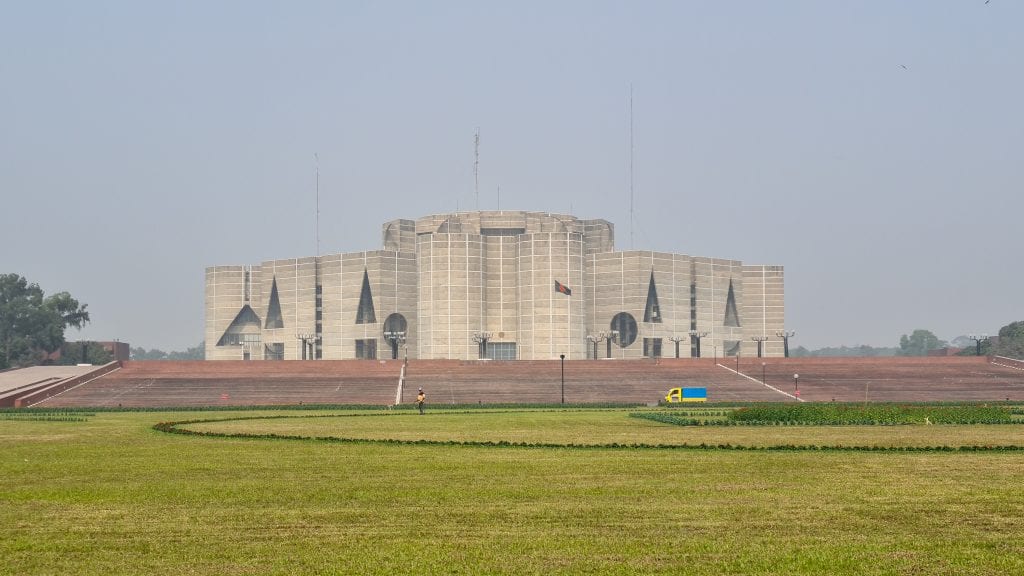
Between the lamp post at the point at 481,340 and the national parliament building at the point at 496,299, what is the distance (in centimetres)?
26

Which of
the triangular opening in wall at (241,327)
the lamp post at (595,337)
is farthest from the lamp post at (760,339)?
the triangular opening in wall at (241,327)

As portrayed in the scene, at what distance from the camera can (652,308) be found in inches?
5684

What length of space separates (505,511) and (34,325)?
145 meters

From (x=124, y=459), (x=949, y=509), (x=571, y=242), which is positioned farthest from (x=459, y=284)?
(x=949, y=509)

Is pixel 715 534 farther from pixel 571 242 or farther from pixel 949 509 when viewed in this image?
pixel 571 242

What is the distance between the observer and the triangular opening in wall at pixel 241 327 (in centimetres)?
15700

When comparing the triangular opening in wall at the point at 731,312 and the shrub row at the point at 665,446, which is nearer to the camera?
the shrub row at the point at 665,446

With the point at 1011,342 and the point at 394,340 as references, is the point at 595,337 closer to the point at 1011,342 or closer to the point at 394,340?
the point at 394,340

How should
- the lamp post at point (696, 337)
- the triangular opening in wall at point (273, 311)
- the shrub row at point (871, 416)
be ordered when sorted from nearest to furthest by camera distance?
the shrub row at point (871, 416), the lamp post at point (696, 337), the triangular opening in wall at point (273, 311)

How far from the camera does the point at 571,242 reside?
140375 mm

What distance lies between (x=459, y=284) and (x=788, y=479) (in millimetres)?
119110

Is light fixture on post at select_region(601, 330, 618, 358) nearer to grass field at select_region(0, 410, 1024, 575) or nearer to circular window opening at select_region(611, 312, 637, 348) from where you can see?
circular window opening at select_region(611, 312, 637, 348)

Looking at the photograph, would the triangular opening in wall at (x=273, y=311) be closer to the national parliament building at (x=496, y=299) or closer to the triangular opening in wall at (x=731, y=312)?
the national parliament building at (x=496, y=299)

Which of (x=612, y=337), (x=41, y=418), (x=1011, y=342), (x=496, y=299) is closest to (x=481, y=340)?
(x=496, y=299)
